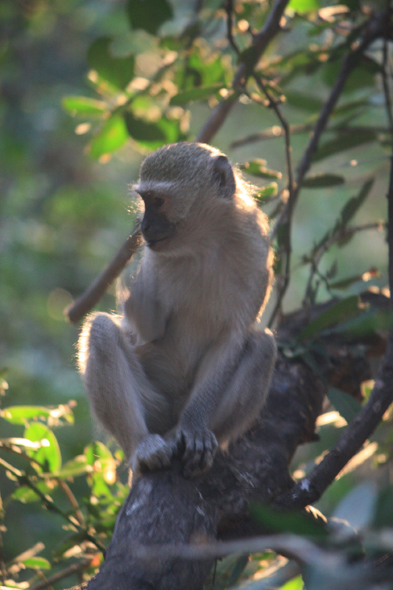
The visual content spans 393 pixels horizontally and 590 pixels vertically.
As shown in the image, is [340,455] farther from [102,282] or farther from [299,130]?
[299,130]

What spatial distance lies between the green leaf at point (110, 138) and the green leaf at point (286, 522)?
311 centimetres

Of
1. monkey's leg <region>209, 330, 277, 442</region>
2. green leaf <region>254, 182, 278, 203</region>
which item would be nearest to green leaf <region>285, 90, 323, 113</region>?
green leaf <region>254, 182, 278, 203</region>

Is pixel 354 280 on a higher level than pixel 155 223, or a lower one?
lower

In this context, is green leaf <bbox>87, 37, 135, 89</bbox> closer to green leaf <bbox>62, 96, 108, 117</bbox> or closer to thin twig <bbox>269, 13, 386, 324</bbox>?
green leaf <bbox>62, 96, 108, 117</bbox>

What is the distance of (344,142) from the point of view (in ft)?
12.0

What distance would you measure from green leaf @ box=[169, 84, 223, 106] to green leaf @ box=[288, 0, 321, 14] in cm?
119

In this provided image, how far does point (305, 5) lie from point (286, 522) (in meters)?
3.61

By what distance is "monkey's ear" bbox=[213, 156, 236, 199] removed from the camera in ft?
9.32

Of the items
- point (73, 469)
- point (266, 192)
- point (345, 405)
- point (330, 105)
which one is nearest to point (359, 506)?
point (345, 405)

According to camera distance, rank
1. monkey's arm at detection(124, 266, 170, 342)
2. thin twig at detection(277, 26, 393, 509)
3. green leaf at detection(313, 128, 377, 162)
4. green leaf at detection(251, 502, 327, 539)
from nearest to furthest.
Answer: green leaf at detection(251, 502, 327, 539)
thin twig at detection(277, 26, 393, 509)
monkey's arm at detection(124, 266, 170, 342)
green leaf at detection(313, 128, 377, 162)

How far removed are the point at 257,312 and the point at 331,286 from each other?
84 centimetres

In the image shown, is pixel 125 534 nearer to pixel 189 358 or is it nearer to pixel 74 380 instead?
pixel 189 358

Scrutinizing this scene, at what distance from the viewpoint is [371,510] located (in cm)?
106

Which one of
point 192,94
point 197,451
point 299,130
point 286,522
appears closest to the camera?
point 286,522
